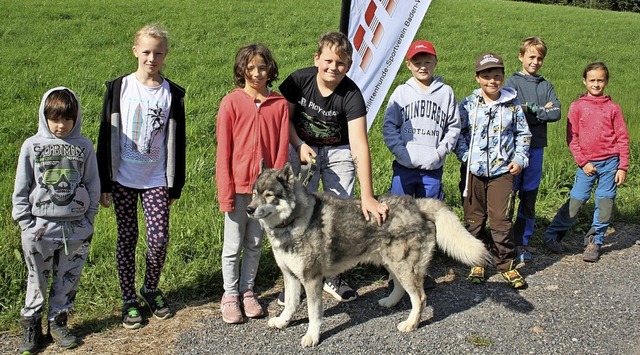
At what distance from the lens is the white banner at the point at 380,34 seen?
5.87m

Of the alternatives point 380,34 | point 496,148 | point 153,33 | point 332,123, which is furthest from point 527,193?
point 153,33

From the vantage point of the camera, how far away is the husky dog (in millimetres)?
4410

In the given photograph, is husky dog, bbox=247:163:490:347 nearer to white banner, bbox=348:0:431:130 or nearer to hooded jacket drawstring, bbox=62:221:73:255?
hooded jacket drawstring, bbox=62:221:73:255

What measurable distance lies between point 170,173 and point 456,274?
294cm

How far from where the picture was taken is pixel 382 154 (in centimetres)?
923

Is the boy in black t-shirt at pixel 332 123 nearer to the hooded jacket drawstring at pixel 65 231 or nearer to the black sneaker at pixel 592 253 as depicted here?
the hooded jacket drawstring at pixel 65 231

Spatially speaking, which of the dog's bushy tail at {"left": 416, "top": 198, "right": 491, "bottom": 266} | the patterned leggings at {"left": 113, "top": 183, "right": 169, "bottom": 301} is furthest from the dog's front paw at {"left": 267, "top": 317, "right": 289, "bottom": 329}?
the dog's bushy tail at {"left": 416, "top": 198, "right": 491, "bottom": 266}

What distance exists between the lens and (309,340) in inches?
174

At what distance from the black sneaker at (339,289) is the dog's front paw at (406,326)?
68 cm

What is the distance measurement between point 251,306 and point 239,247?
500mm

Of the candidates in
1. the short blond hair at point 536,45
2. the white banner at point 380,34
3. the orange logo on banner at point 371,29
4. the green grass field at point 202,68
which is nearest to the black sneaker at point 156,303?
the green grass field at point 202,68

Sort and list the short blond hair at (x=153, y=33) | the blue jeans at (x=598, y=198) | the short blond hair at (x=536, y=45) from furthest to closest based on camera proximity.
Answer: the blue jeans at (x=598, y=198), the short blond hair at (x=536, y=45), the short blond hair at (x=153, y=33)

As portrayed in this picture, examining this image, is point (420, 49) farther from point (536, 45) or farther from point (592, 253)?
point (592, 253)

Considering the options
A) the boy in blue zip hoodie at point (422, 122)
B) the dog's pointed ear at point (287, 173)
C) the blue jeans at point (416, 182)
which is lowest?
the blue jeans at point (416, 182)
